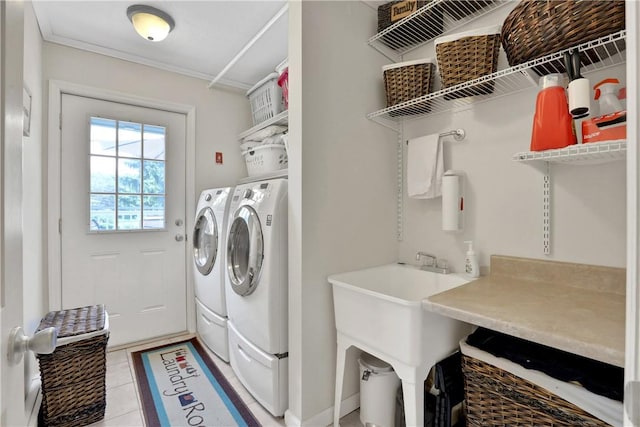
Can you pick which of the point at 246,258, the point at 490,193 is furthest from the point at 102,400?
the point at 490,193

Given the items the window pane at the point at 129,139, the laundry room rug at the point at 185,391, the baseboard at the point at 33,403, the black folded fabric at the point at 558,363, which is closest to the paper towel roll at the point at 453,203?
the black folded fabric at the point at 558,363

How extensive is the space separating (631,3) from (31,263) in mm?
2649

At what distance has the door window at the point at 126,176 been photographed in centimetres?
246

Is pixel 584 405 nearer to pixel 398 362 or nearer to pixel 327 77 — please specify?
pixel 398 362

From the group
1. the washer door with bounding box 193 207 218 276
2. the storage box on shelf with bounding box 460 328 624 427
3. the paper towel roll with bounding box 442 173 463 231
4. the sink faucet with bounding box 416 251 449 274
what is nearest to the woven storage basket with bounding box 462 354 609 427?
the storage box on shelf with bounding box 460 328 624 427

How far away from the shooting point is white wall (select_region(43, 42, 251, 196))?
234 centimetres

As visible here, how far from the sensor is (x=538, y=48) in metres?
1.13

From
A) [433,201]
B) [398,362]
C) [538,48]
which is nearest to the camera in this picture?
[538,48]

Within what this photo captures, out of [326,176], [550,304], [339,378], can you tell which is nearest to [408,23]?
[326,176]

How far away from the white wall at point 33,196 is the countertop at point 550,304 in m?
2.09

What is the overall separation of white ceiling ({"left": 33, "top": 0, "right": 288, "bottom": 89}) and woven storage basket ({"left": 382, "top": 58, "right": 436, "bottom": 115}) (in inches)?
34.8

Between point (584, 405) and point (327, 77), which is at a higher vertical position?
point (327, 77)

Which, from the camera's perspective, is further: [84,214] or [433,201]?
[84,214]

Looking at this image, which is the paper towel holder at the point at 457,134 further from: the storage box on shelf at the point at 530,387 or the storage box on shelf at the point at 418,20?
the storage box on shelf at the point at 530,387
